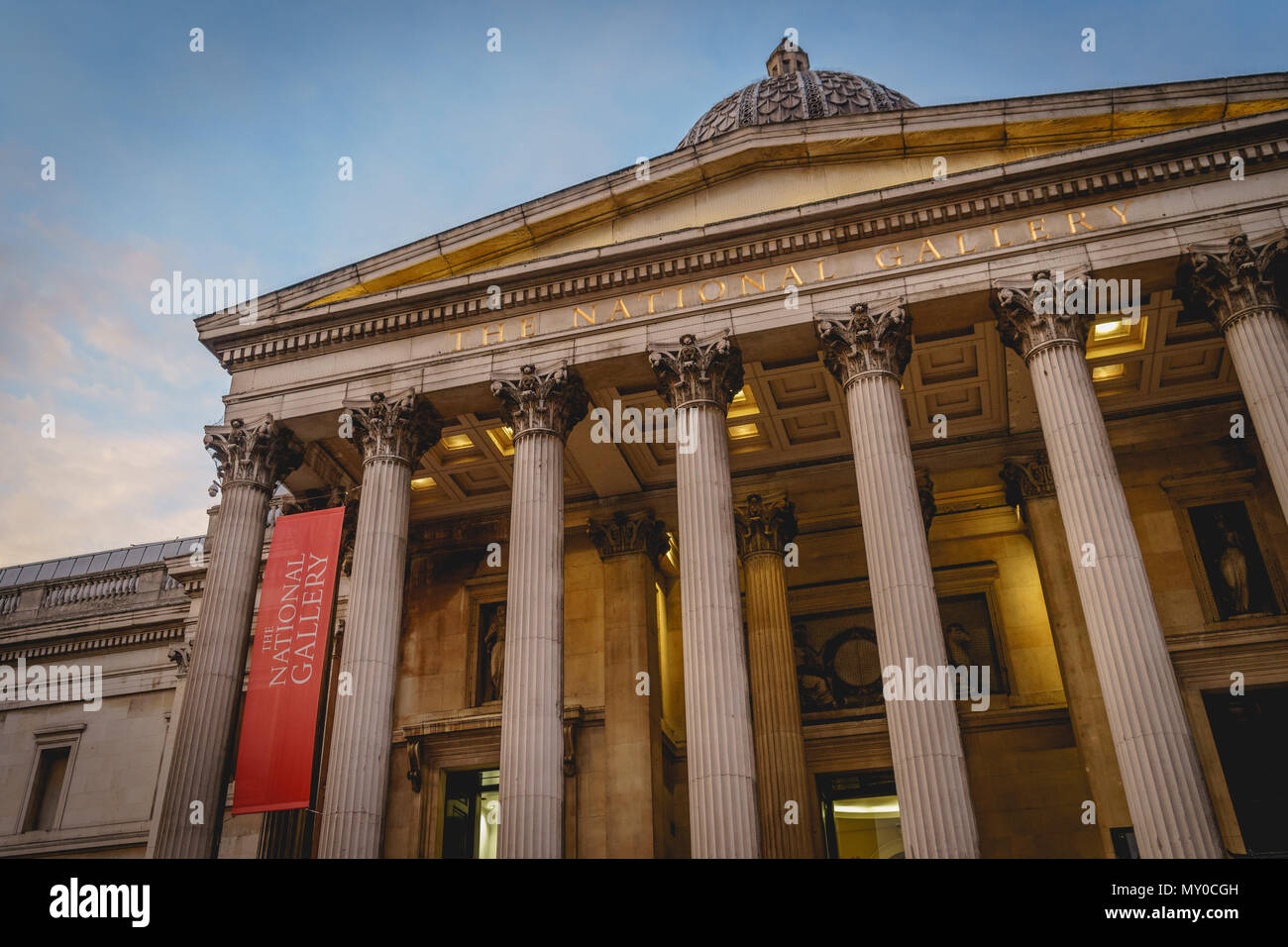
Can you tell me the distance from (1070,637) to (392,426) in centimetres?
1379

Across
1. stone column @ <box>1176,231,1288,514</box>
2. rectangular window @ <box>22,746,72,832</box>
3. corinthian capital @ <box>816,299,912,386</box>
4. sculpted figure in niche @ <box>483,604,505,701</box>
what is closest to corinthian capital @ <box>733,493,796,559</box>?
corinthian capital @ <box>816,299,912,386</box>

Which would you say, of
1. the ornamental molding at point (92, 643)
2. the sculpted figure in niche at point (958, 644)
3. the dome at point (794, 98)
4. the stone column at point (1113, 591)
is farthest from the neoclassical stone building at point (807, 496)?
the ornamental molding at point (92, 643)

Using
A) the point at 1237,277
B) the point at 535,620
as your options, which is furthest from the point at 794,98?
the point at 535,620

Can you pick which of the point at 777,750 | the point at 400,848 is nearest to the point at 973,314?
the point at 777,750

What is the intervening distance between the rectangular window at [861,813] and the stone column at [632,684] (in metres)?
3.63

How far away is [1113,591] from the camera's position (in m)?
14.4

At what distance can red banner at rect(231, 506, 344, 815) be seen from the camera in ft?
54.4

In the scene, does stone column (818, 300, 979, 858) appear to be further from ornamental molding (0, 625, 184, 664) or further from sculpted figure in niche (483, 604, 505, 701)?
ornamental molding (0, 625, 184, 664)

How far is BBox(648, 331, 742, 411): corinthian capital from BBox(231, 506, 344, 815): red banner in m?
6.56

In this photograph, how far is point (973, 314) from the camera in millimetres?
17672

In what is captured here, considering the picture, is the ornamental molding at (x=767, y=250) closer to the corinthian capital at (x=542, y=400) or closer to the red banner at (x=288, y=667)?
the corinthian capital at (x=542, y=400)

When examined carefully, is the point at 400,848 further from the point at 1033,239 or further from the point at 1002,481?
the point at 1033,239

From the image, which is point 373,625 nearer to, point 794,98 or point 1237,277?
point 1237,277

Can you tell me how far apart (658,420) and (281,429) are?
25.4 ft
